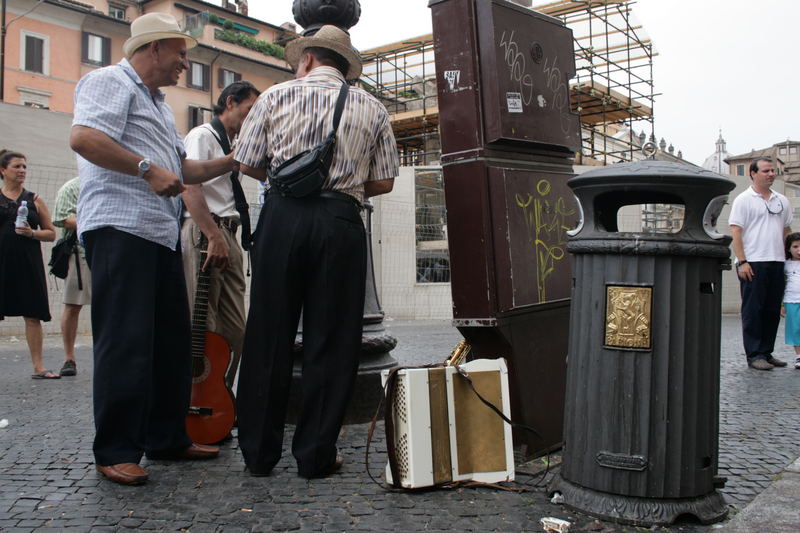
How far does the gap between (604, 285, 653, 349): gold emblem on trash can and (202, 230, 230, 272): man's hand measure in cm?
210

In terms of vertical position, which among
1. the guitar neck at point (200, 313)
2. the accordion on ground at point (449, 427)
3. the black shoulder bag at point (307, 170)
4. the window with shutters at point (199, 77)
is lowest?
the accordion on ground at point (449, 427)

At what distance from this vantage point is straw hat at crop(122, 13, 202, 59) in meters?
3.43

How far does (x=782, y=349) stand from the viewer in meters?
9.09

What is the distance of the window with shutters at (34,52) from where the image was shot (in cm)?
3622

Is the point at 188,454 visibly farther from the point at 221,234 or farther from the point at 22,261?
the point at 22,261

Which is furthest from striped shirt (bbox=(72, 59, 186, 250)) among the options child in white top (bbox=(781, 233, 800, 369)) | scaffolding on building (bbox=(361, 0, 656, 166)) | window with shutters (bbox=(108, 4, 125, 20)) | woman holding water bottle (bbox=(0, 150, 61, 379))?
window with shutters (bbox=(108, 4, 125, 20))

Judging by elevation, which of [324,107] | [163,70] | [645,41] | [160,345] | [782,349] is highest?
[645,41]

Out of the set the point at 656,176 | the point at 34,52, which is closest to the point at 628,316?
the point at 656,176

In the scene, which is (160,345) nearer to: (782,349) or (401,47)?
(782,349)

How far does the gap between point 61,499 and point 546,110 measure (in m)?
2.95

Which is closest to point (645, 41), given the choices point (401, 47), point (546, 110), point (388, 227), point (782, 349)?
point (401, 47)

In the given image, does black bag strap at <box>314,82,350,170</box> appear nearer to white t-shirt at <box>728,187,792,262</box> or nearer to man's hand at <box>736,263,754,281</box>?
white t-shirt at <box>728,187,792,262</box>

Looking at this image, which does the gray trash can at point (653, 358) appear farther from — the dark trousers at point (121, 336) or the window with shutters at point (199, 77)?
the window with shutters at point (199, 77)

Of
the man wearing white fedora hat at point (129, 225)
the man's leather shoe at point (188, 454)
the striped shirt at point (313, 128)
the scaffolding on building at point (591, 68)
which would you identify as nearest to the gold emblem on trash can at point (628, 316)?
the striped shirt at point (313, 128)
